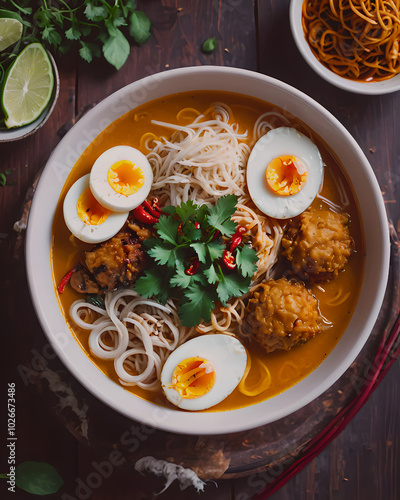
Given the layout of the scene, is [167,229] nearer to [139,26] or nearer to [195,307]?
[195,307]

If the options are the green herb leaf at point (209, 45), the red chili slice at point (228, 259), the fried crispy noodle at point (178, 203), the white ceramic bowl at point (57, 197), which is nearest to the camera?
the white ceramic bowl at point (57, 197)

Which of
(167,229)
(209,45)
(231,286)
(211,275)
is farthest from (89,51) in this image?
(231,286)

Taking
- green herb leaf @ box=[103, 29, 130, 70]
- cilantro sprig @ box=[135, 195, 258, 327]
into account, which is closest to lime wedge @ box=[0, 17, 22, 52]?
green herb leaf @ box=[103, 29, 130, 70]

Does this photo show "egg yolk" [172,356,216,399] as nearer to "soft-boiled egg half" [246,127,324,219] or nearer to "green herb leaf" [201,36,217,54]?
"soft-boiled egg half" [246,127,324,219]

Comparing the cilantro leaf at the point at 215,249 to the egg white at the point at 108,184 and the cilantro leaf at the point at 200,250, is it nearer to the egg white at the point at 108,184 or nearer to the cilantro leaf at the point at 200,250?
the cilantro leaf at the point at 200,250

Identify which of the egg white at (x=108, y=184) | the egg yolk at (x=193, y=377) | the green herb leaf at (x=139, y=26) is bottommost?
the egg yolk at (x=193, y=377)

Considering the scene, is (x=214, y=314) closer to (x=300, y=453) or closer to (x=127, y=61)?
(x=300, y=453)

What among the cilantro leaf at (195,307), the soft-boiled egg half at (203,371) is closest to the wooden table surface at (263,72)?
the soft-boiled egg half at (203,371)
